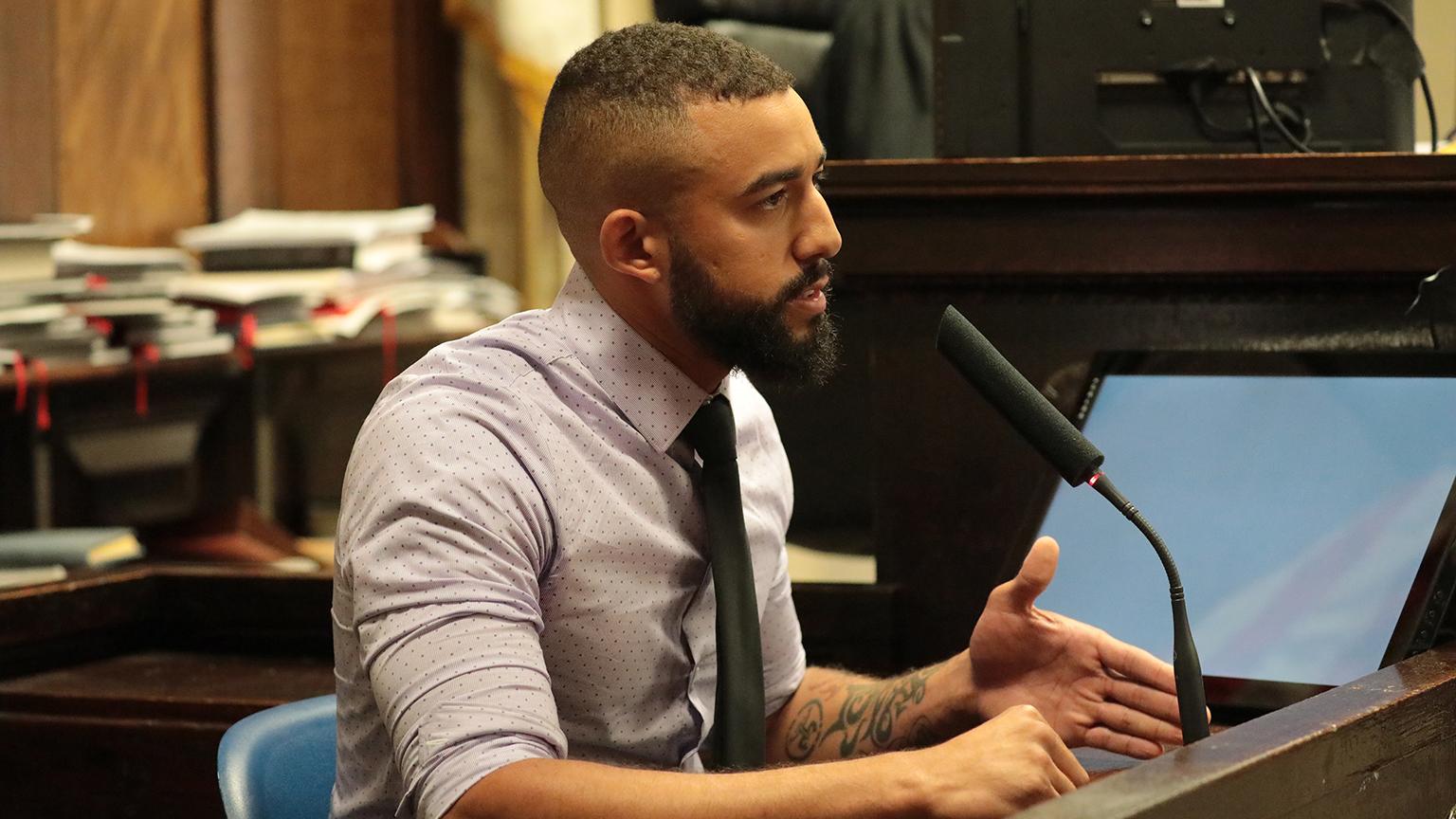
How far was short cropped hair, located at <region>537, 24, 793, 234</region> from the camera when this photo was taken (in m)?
1.32

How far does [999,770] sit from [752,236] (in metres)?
0.50

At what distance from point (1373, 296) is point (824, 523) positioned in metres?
0.68

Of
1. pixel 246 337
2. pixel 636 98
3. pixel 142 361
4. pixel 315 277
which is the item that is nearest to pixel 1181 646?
pixel 636 98

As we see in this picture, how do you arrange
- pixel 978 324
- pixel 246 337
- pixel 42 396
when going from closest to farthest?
pixel 978 324
pixel 42 396
pixel 246 337

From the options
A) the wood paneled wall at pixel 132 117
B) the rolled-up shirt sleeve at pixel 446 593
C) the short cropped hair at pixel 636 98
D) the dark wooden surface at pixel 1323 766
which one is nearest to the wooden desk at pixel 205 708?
the dark wooden surface at pixel 1323 766

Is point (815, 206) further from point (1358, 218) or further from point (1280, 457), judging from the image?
point (1358, 218)

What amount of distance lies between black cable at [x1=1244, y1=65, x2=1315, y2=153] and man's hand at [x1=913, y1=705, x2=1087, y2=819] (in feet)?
3.00

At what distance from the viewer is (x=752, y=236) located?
52.4 inches

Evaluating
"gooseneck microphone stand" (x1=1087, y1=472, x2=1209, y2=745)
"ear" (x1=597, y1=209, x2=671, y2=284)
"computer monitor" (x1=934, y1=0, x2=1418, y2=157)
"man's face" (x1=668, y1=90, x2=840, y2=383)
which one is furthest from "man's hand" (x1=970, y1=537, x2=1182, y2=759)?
"computer monitor" (x1=934, y1=0, x2=1418, y2=157)

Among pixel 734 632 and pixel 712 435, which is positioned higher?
pixel 712 435

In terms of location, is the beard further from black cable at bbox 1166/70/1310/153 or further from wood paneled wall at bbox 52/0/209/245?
wood paneled wall at bbox 52/0/209/245

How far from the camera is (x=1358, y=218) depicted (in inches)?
66.0

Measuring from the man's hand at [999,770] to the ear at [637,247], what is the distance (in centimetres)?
48

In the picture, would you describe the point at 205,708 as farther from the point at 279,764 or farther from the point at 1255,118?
the point at 1255,118
